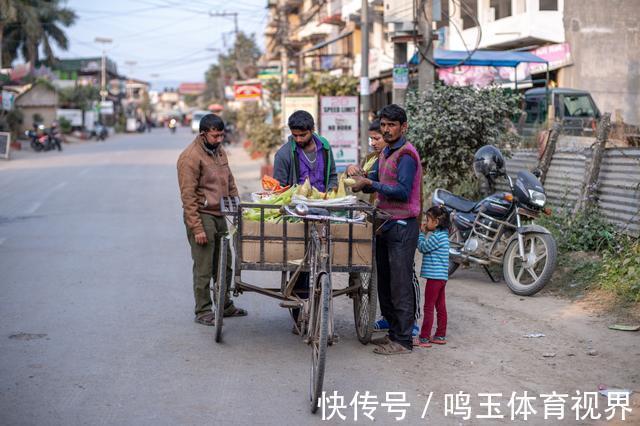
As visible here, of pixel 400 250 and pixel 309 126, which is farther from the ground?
A: pixel 309 126

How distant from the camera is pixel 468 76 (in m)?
23.1

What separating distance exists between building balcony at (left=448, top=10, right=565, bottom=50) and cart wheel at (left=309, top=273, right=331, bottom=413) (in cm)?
2309

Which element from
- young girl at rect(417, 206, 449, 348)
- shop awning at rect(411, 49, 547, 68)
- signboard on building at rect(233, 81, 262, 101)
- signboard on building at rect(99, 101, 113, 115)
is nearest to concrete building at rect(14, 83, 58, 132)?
signboard on building at rect(233, 81, 262, 101)

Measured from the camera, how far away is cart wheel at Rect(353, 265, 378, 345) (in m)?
6.57

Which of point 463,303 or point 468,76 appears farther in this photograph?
point 468,76

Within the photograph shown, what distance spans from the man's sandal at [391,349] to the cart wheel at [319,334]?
111 centimetres

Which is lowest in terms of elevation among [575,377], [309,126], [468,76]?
[575,377]

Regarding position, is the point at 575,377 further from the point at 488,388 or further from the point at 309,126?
the point at 309,126

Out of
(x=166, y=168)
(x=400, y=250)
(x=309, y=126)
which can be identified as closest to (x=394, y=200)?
(x=400, y=250)

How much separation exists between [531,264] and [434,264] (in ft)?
7.05

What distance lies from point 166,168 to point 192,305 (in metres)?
21.0

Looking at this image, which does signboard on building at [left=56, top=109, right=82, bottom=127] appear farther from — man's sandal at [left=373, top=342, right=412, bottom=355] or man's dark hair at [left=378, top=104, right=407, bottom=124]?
man's sandal at [left=373, top=342, right=412, bottom=355]

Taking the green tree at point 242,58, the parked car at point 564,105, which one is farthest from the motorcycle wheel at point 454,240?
the green tree at point 242,58

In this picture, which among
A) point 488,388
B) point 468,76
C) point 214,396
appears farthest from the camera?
point 468,76
